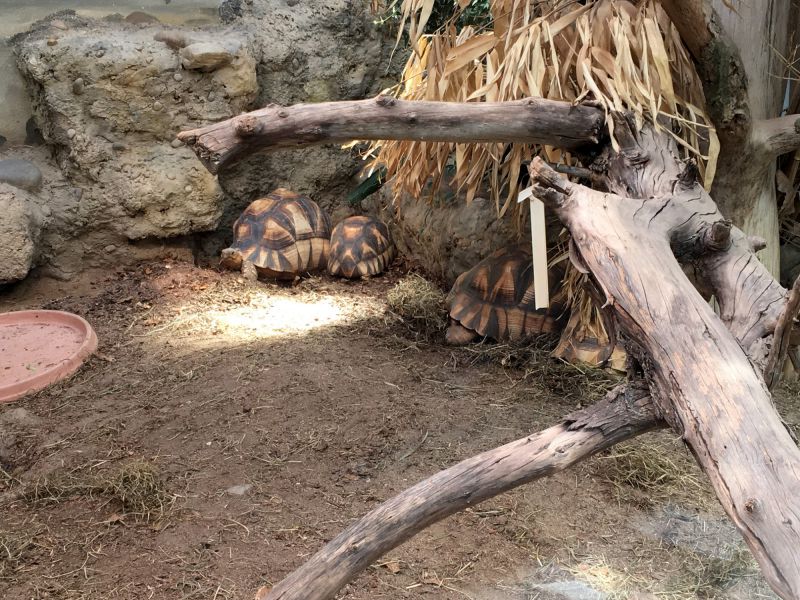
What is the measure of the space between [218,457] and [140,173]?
3.07 metres

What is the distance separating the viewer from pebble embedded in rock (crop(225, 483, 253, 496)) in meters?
2.91

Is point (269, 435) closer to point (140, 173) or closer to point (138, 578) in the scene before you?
point (138, 578)

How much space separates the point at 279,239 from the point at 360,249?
0.61 metres

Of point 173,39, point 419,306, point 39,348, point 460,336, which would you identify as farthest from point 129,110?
point 460,336

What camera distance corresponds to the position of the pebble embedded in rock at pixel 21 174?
5227mm

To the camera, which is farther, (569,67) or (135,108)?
(135,108)

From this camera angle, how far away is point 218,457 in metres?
3.15

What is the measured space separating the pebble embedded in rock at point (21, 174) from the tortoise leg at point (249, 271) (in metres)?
1.56

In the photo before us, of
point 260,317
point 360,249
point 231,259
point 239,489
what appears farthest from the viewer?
point 360,249

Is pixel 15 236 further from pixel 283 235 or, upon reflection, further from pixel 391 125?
pixel 391 125

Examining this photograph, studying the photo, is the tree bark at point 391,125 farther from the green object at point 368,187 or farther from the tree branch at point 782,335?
the green object at point 368,187

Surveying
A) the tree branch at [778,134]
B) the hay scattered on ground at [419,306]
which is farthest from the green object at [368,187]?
the tree branch at [778,134]

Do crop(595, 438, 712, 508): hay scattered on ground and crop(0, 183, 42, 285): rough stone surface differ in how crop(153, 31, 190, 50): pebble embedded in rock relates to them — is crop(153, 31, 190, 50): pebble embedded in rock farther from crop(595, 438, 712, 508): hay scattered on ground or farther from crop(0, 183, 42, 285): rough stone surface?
crop(595, 438, 712, 508): hay scattered on ground

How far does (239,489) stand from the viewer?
294cm
